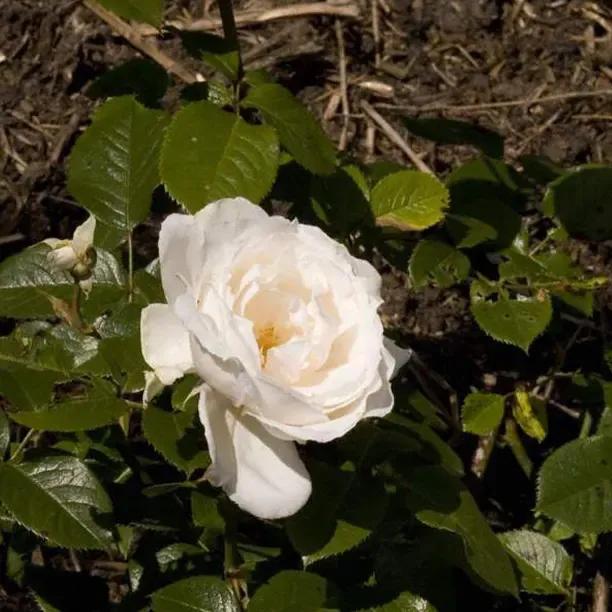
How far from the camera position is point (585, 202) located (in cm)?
172

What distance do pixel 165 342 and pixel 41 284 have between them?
0.46 meters

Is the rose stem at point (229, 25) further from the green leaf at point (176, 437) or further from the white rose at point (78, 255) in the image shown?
the green leaf at point (176, 437)

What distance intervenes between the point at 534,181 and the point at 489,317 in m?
0.42

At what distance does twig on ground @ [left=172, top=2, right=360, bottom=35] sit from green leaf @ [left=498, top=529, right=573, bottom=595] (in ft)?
5.00

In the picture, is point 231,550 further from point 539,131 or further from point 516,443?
point 539,131

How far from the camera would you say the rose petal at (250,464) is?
1036 mm

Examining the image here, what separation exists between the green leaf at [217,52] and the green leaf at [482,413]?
2.24 feet

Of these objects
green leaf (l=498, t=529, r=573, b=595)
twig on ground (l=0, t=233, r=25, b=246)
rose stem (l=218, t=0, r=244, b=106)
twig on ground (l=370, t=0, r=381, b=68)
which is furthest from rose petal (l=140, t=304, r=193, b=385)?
twig on ground (l=370, t=0, r=381, b=68)

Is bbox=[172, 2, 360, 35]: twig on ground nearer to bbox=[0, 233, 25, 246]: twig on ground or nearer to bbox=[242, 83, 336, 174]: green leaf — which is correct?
bbox=[0, 233, 25, 246]: twig on ground

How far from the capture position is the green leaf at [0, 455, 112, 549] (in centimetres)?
123

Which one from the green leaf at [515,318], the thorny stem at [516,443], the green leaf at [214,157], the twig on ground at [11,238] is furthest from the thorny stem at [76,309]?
the twig on ground at [11,238]

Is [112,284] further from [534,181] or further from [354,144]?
[354,144]

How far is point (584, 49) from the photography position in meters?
2.68

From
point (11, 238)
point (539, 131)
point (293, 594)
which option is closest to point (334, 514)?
point (293, 594)
